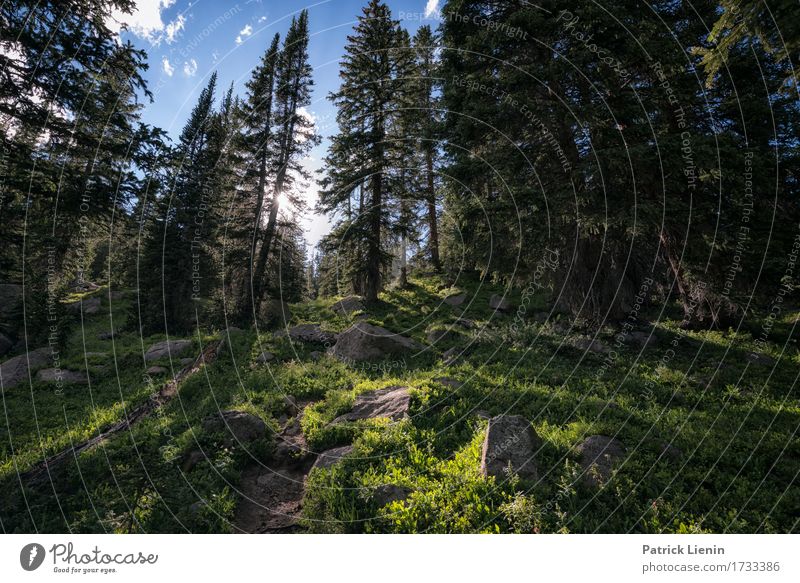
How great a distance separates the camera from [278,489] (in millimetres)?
6359

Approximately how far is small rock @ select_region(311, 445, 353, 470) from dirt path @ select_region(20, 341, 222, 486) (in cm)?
511

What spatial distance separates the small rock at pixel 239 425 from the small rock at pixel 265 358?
5546 millimetres

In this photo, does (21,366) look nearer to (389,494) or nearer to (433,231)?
(389,494)

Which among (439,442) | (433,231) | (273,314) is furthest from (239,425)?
(433,231)

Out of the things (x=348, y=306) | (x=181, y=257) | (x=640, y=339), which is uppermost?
(x=181, y=257)

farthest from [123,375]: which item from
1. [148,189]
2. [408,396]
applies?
[408,396]

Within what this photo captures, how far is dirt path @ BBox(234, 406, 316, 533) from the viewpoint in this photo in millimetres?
5387

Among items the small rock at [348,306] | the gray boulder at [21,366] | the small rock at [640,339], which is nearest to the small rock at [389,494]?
the small rock at [640,339]

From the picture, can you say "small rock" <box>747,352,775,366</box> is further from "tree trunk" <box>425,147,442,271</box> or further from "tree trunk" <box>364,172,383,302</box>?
"tree trunk" <box>425,147,442,271</box>

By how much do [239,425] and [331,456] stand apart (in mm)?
A: 2664

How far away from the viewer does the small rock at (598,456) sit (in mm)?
5230

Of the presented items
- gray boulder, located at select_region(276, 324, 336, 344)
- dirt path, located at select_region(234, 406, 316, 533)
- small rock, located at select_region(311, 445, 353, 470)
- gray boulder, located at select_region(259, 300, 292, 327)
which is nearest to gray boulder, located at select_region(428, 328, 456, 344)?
gray boulder, located at select_region(276, 324, 336, 344)

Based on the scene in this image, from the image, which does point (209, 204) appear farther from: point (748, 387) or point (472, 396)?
point (748, 387)
